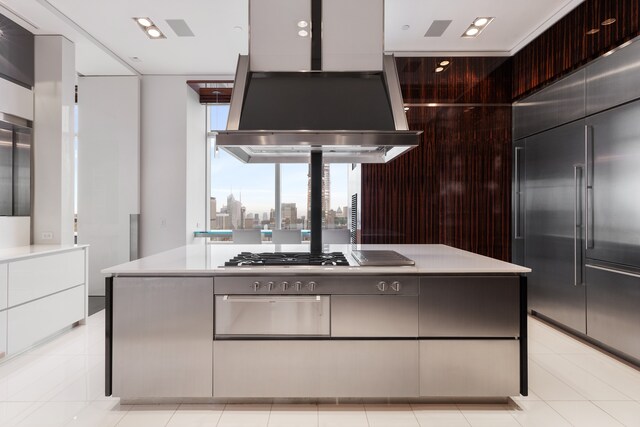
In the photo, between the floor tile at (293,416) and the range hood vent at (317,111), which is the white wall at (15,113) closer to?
the range hood vent at (317,111)

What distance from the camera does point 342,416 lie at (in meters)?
2.24

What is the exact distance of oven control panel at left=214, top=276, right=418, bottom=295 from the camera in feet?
7.42

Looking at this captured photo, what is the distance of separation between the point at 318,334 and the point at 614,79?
10.1 feet

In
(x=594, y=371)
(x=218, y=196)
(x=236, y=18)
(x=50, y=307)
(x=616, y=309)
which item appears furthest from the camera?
(x=218, y=196)

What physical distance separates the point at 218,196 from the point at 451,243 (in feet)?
12.0

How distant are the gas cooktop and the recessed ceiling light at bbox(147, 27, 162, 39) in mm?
2964

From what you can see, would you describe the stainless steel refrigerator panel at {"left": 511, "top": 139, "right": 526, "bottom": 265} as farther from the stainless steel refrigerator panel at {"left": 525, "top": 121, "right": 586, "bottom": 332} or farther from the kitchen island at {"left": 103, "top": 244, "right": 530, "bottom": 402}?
the kitchen island at {"left": 103, "top": 244, "right": 530, "bottom": 402}

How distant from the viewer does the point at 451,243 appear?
196 inches

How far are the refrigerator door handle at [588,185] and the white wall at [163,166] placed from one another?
4.62m

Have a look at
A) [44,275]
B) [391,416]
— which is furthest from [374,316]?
[44,275]

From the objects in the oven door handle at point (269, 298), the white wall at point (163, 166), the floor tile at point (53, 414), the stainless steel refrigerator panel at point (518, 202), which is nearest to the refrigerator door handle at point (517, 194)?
the stainless steel refrigerator panel at point (518, 202)

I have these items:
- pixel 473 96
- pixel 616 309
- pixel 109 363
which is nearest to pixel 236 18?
pixel 473 96

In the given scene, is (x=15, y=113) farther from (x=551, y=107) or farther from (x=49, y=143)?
(x=551, y=107)

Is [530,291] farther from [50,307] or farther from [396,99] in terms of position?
[50,307]
